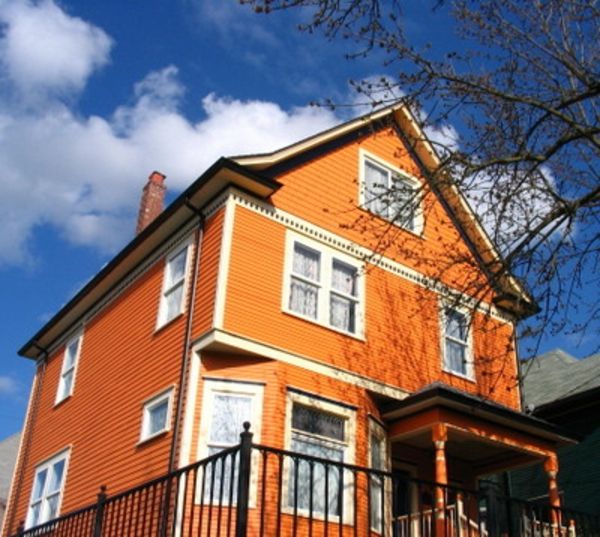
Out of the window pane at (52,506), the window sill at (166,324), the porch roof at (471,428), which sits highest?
the window sill at (166,324)

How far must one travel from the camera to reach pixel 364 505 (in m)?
13.8

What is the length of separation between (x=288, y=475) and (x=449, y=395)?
3.52 metres

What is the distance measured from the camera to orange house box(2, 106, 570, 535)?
13.5 metres

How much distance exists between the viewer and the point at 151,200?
21.4 m

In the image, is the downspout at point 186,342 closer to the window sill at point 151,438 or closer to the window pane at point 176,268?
the window sill at point 151,438

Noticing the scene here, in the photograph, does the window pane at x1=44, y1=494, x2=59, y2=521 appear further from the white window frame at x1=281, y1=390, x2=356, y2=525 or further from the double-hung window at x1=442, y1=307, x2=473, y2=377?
the double-hung window at x1=442, y1=307, x2=473, y2=377

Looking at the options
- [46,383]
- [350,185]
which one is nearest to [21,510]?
[46,383]

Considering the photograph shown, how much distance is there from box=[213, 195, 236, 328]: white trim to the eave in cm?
49

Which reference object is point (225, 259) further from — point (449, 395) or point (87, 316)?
point (87, 316)

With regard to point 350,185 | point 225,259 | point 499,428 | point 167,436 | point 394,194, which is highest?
point 350,185

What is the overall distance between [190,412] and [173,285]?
11.4ft

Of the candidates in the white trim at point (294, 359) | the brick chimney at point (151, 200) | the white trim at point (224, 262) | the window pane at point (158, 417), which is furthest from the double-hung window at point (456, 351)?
the brick chimney at point (151, 200)

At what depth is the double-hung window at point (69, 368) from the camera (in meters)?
19.5

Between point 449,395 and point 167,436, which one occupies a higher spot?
point 449,395
